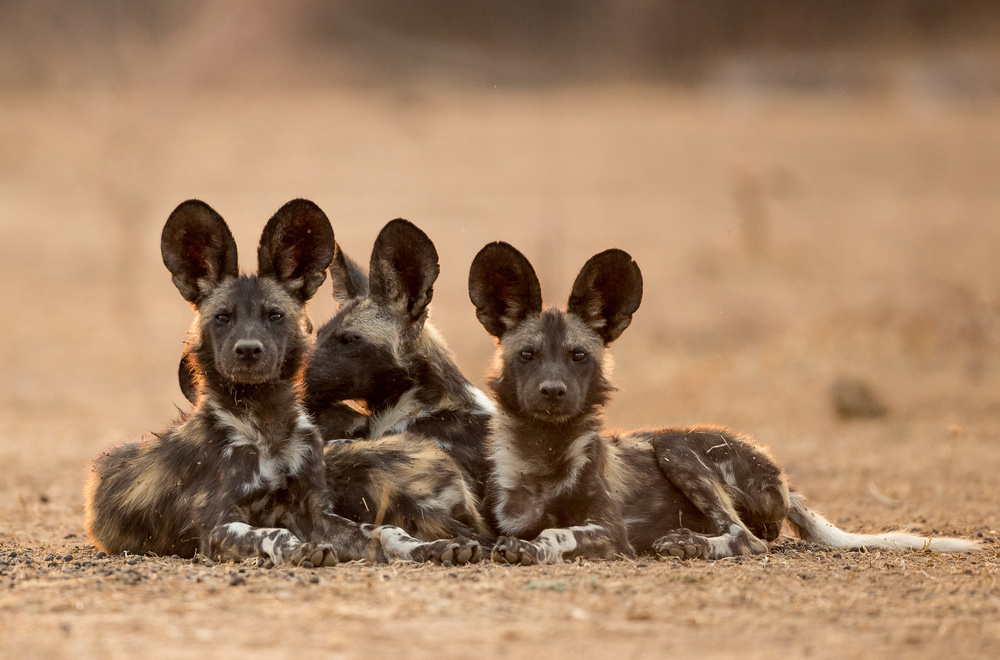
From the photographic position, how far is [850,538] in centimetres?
586

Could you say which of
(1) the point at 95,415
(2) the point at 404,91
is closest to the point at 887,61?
(2) the point at 404,91

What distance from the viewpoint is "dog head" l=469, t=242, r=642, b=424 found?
538cm

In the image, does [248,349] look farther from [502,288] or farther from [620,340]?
[620,340]

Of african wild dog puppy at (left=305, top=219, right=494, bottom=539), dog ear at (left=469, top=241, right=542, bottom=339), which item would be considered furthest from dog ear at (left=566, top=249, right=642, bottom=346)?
african wild dog puppy at (left=305, top=219, right=494, bottom=539)

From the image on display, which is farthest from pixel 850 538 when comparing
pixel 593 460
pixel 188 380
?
pixel 188 380

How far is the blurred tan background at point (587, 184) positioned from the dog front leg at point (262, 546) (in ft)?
7.97

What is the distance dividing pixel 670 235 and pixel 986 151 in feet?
36.4

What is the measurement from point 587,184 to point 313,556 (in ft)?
68.7

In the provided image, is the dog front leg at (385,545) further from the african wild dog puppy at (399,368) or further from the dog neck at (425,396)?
the dog neck at (425,396)

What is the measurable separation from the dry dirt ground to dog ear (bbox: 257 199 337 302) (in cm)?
132

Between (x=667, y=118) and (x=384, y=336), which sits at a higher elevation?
(x=667, y=118)

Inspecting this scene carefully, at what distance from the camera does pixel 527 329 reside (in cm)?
560

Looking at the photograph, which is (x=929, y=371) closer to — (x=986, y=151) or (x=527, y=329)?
(x=527, y=329)

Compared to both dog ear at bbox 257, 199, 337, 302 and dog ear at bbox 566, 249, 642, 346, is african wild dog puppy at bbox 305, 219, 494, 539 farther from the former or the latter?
dog ear at bbox 566, 249, 642, 346
